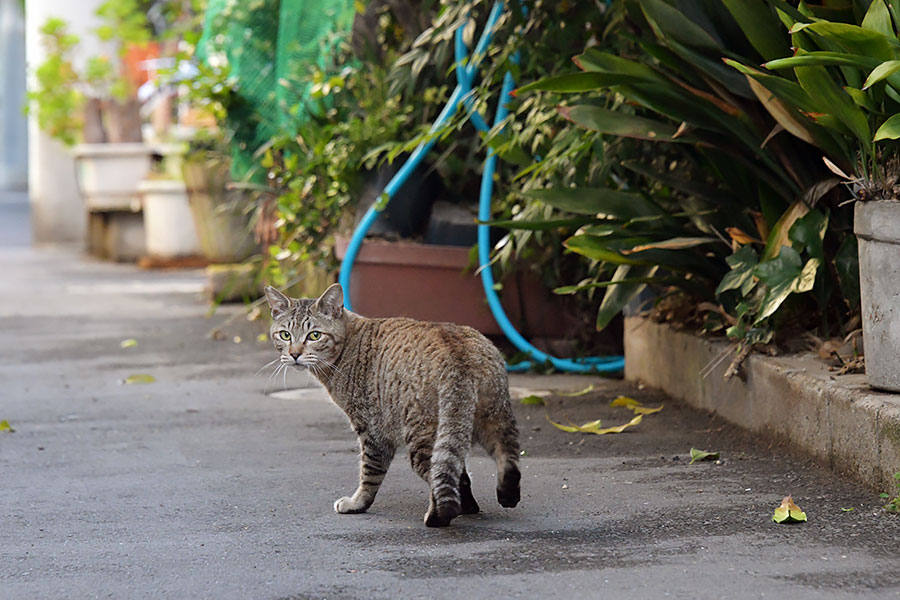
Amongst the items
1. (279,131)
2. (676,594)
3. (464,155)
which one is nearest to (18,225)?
(279,131)

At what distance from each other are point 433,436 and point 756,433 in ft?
4.98

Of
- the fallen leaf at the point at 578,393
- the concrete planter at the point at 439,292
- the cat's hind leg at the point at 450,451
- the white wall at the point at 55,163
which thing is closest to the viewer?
the cat's hind leg at the point at 450,451

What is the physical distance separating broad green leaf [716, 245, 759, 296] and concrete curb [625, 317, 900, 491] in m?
0.29

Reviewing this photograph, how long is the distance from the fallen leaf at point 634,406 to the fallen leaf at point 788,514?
1651mm

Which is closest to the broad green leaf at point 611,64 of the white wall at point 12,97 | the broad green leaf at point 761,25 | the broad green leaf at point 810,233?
the broad green leaf at point 761,25

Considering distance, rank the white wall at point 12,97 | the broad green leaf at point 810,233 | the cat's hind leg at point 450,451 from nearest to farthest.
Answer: the cat's hind leg at point 450,451, the broad green leaf at point 810,233, the white wall at point 12,97

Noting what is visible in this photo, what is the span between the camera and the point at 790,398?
4.18 metres

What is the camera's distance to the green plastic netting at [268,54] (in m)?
7.98

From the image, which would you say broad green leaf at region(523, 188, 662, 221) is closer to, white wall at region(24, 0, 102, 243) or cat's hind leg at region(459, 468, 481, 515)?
cat's hind leg at region(459, 468, 481, 515)

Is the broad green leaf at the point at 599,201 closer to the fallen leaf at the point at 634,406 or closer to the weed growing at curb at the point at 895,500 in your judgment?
the fallen leaf at the point at 634,406

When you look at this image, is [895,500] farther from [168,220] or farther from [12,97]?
[12,97]

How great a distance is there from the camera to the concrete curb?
3621 mm

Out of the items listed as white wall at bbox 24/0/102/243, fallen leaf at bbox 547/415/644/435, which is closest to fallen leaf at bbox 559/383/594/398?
fallen leaf at bbox 547/415/644/435

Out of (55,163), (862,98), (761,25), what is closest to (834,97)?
(862,98)
